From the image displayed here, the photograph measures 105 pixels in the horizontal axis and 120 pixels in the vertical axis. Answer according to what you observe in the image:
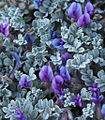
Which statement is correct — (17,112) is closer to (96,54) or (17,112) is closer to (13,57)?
(13,57)

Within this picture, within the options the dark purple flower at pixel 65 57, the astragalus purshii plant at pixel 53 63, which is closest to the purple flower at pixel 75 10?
the astragalus purshii plant at pixel 53 63

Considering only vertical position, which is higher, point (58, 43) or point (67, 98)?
point (58, 43)

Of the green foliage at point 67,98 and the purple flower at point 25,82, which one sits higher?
the purple flower at point 25,82

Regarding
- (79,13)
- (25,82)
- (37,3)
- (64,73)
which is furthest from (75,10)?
(25,82)

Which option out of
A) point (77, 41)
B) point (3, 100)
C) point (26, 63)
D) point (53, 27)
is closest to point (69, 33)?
point (77, 41)

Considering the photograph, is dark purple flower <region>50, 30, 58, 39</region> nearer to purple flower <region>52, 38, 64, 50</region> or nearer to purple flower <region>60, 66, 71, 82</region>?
purple flower <region>52, 38, 64, 50</region>

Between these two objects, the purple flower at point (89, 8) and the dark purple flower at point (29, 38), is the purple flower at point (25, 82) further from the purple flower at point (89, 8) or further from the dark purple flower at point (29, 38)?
the purple flower at point (89, 8)

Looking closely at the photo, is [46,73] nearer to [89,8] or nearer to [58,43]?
[58,43]

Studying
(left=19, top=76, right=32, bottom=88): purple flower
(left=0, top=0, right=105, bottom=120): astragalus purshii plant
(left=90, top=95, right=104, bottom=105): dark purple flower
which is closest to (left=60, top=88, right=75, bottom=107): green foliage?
(left=0, top=0, right=105, bottom=120): astragalus purshii plant
